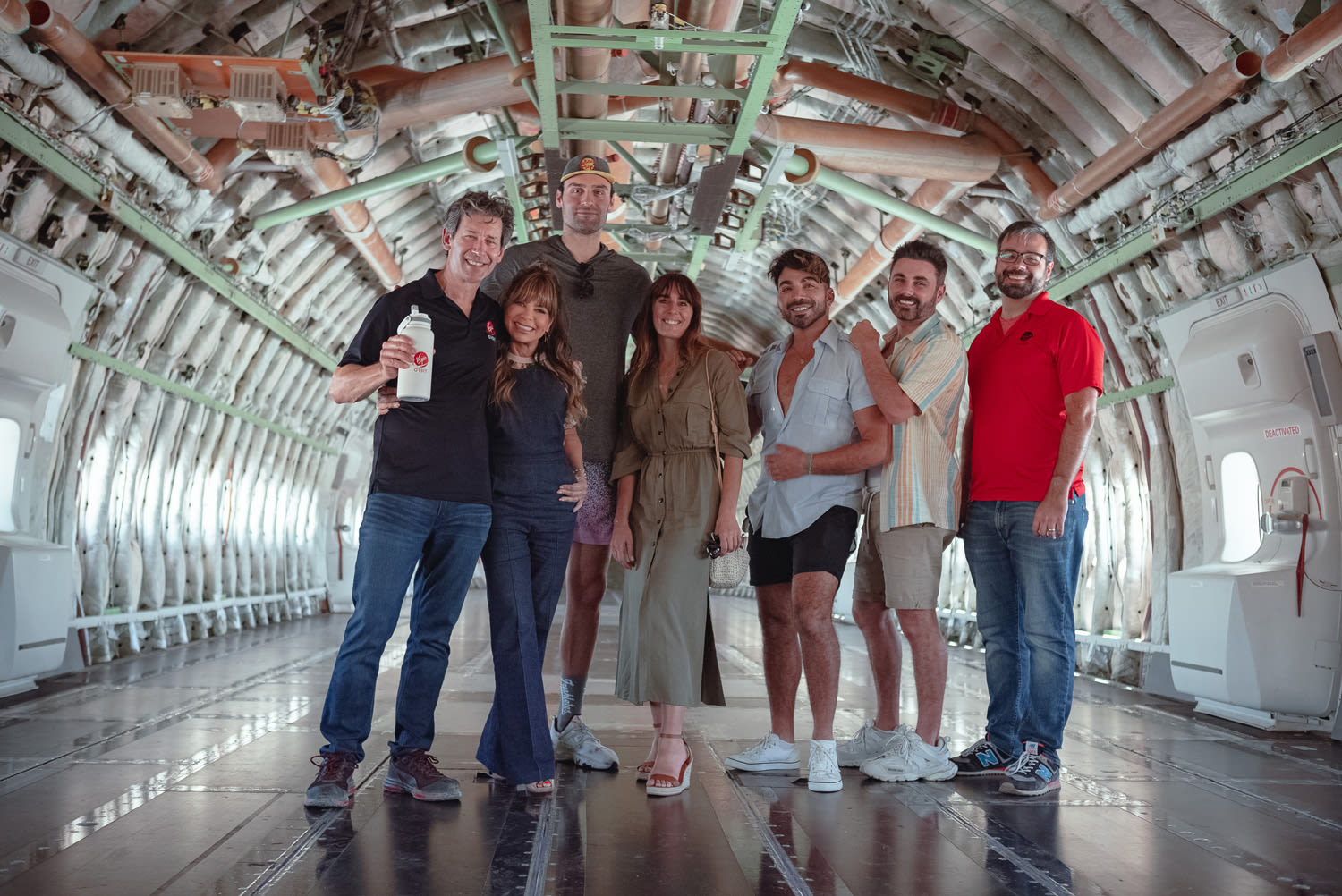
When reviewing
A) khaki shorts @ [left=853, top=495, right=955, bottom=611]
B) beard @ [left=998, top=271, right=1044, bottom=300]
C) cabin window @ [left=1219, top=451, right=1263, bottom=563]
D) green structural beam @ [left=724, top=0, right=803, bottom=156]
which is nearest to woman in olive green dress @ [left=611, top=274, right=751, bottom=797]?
khaki shorts @ [left=853, top=495, right=955, bottom=611]

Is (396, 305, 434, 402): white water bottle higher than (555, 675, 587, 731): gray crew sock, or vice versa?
(396, 305, 434, 402): white water bottle

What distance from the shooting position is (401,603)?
3.29 meters

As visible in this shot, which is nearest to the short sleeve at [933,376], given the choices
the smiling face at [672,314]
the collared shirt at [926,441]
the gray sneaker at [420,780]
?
the collared shirt at [926,441]

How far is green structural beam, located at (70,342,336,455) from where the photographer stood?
7.34 m

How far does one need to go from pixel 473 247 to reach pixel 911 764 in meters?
2.51

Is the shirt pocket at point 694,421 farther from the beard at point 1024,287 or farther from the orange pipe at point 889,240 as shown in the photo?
the orange pipe at point 889,240

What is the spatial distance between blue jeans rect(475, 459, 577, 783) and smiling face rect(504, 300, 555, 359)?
0.43 m

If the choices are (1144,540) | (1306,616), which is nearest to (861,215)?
(1144,540)

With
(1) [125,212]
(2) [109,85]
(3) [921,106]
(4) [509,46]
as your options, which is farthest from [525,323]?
(3) [921,106]

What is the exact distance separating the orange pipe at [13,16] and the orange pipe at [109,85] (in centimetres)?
12

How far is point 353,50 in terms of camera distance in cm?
706

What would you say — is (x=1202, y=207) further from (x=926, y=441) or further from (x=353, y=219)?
(x=353, y=219)

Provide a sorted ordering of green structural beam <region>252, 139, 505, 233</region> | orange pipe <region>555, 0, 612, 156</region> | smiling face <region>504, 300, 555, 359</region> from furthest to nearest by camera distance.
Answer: green structural beam <region>252, 139, 505, 233</region> → orange pipe <region>555, 0, 612, 156</region> → smiling face <region>504, 300, 555, 359</region>

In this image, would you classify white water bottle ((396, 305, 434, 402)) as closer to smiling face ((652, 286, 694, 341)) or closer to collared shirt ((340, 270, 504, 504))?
collared shirt ((340, 270, 504, 504))
